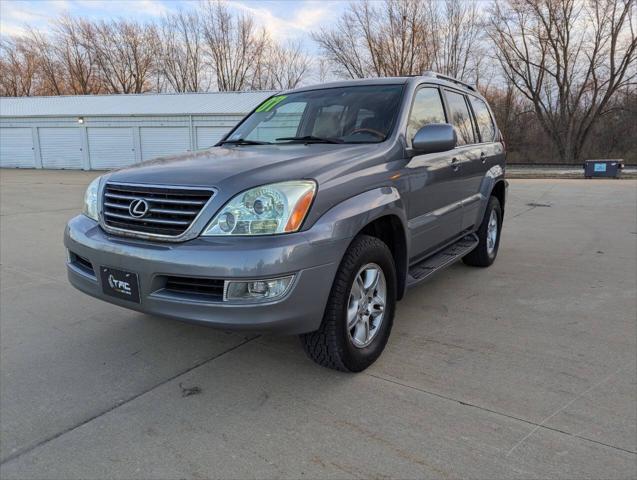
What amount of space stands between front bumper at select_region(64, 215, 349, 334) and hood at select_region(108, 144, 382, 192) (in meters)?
0.34

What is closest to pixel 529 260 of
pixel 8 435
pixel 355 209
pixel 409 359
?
pixel 409 359

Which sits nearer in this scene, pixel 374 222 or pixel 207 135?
pixel 374 222

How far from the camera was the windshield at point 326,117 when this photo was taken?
136 inches

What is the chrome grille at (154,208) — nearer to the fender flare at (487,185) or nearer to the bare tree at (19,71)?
the fender flare at (487,185)

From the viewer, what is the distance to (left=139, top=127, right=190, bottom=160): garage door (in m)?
25.8

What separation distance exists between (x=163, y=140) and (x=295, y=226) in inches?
1019

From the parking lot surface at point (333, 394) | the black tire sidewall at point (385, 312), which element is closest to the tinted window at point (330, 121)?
the black tire sidewall at point (385, 312)

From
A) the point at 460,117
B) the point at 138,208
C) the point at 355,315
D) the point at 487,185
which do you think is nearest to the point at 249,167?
the point at 138,208

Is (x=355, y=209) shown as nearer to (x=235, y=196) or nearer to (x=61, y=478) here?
(x=235, y=196)

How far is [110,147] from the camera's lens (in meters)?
27.2

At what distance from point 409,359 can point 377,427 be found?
0.82 meters

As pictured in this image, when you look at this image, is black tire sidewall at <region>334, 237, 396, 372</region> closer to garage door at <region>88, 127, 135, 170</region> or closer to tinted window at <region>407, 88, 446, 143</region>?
tinted window at <region>407, 88, 446, 143</region>

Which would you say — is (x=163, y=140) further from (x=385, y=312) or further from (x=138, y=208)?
(x=385, y=312)

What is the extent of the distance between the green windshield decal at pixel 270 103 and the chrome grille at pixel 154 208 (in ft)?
6.31
